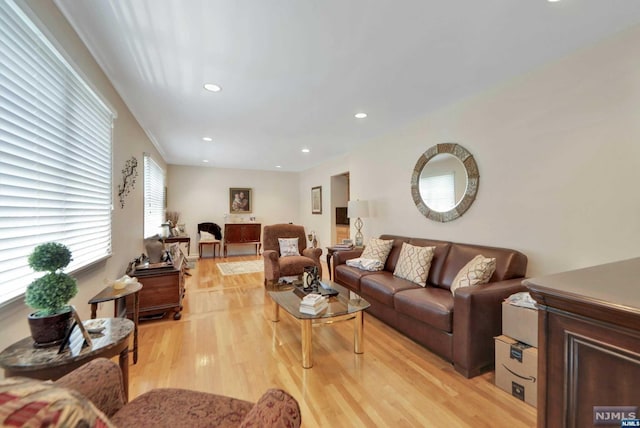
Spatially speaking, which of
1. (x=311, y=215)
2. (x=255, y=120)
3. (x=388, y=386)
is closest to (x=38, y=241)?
(x=388, y=386)

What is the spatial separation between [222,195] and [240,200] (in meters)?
0.50

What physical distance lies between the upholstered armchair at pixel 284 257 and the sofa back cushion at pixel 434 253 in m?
1.05

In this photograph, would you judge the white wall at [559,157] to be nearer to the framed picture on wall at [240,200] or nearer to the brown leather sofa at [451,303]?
the brown leather sofa at [451,303]

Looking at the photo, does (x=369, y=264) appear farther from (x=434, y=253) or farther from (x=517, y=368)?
(x=517, y=368)

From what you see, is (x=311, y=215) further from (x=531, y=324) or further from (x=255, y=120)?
(x=531, y=324)

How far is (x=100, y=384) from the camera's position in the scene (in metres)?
0.98

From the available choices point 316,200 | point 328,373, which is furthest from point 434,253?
point 316,200

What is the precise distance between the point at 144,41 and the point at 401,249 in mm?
3160

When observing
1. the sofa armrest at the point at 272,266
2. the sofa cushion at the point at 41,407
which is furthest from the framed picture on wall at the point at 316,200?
the sofa cushion at the point at 41,407

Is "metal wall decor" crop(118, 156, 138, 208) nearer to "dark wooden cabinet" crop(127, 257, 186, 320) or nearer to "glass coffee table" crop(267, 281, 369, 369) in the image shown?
"dark wooden cabinet" crop(127, 257, 186, 320)

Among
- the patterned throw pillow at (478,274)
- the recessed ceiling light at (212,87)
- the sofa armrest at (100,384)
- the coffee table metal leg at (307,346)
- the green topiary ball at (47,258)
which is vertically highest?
the recessed ceiling light at (212,87)

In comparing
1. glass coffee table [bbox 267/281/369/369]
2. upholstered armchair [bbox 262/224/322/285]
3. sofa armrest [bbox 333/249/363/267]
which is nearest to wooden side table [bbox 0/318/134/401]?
glass coffee table [bbox 267/281/369/369]

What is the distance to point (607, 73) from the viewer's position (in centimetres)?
187

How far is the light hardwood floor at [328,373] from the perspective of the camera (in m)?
1.56
